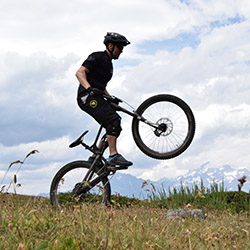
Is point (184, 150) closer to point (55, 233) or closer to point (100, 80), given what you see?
point (100, 80)

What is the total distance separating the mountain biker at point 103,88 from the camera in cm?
746

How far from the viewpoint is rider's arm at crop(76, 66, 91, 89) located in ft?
24.6

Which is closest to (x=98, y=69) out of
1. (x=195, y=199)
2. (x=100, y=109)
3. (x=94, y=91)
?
(x=94, y=91)

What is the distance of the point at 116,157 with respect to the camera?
7512mm

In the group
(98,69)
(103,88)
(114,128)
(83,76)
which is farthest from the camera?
(103,88)

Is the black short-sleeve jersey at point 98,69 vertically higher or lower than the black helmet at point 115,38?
lower

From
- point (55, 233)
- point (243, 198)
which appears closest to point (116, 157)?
point (55, 233)

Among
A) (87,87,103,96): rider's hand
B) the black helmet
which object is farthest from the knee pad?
the black helmet

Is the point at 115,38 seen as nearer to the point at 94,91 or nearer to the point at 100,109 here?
the point at 94,91

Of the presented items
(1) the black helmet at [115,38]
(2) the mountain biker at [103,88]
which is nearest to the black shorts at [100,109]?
(2) the mountain biker at [103,88]

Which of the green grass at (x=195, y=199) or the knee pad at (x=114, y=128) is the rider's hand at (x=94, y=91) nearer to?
the knee pad at (x=114, y=128)

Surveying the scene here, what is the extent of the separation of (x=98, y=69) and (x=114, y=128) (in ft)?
4.02

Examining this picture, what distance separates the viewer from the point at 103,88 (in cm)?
791

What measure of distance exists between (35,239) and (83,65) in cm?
466
